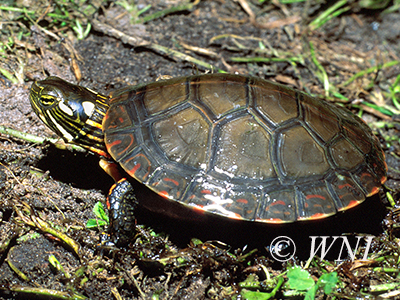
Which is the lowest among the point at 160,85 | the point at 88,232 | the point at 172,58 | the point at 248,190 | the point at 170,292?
the point at 170,292

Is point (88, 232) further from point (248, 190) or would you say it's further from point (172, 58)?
point (172, 58)

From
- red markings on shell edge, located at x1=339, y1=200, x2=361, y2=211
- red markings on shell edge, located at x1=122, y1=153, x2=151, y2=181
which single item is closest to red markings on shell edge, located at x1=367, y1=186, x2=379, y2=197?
red markings on shell edge, located at x1=339, y1=200, x2=361, y2=211

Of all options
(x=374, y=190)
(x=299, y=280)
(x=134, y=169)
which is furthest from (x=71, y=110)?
(x=374, y=190)

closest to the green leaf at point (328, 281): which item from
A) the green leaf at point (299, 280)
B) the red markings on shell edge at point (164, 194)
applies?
the green leaf at point (299, 280)

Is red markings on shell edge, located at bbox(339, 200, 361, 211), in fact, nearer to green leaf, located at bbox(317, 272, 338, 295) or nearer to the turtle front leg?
green leaf, located at bbox(317, 272, 338, 295)

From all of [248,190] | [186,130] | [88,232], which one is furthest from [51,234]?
[248,190]

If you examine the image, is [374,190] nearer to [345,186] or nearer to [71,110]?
[345,186]
